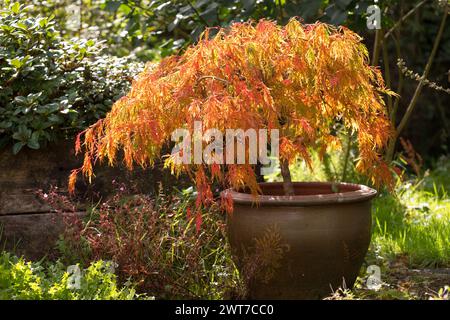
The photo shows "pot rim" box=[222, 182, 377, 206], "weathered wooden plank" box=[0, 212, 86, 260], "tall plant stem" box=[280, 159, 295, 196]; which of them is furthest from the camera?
"weathered wooden plank" box=[0, 212, 86, 260]

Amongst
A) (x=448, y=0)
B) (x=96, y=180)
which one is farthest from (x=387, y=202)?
(x=96, y=180)

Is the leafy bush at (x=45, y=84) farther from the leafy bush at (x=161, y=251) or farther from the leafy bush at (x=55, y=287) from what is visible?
the leafy bush at (x=55, y=287)

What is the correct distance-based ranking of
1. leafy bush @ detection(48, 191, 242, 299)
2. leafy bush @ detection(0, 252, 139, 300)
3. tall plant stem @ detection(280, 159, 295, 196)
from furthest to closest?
tall plant stem @ detection(280, 159, 295, 196) → leafy bush @ detection(48, 191, 242, 299) → leafy bush @ detection(0, 252, 139, 300)

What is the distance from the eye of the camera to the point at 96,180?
432 centimetres

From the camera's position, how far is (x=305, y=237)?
339 cm

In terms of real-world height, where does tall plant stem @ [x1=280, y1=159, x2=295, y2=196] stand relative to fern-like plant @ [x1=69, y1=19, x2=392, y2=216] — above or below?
below

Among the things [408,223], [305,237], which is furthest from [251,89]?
[408,223]

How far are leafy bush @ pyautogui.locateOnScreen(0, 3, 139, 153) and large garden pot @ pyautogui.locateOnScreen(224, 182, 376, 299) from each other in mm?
1222

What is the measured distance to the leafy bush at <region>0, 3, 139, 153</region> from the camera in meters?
4.07

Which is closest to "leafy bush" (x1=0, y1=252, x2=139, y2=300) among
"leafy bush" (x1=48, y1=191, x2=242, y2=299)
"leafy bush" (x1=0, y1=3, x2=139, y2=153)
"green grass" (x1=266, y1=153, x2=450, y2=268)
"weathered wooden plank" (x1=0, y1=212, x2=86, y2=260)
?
"leafy bush" (x1=48, y1=191, x2=242, y2=299)

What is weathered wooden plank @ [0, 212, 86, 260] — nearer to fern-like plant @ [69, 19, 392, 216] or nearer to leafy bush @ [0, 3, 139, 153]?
leafy bush @ [0, 3, 139, 153]

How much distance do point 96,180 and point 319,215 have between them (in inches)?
59.6

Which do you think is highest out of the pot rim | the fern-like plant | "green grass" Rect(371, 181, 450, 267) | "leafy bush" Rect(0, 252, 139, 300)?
the fern-like plant
